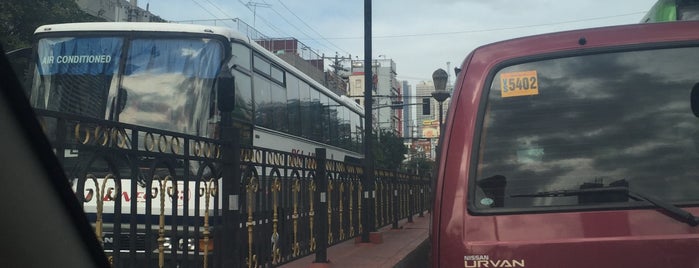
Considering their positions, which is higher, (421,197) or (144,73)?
(144,73)

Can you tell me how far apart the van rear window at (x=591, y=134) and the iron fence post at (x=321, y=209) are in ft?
14.3

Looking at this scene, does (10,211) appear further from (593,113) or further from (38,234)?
(593,113)

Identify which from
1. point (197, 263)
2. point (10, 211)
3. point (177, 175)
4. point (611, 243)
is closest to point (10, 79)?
point (10, 211)

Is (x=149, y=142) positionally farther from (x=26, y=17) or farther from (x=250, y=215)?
(x=26, y=17)

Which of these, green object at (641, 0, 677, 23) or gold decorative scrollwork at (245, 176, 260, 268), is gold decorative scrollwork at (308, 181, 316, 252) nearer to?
gold decorative scrollwork at (245, 176, 260, 268)

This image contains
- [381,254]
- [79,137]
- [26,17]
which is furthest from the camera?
[26,17]

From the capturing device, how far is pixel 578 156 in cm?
261

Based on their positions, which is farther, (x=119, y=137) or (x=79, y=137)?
(x=119, y=137)

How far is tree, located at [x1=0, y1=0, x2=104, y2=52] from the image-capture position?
16422 mm

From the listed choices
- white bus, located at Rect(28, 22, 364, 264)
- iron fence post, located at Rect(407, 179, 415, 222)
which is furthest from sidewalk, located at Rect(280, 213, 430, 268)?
iron fence post, located at Rect(407, 179, 415, 222)

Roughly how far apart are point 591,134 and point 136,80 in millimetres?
6313

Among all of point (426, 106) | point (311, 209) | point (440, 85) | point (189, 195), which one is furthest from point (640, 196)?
point (426, 106)

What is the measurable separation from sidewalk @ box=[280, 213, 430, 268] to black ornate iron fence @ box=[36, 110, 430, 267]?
0.35 metres

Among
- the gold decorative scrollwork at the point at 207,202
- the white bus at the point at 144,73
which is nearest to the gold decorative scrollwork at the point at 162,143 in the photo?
the gold decorative scrollwork at the point at 207,202
